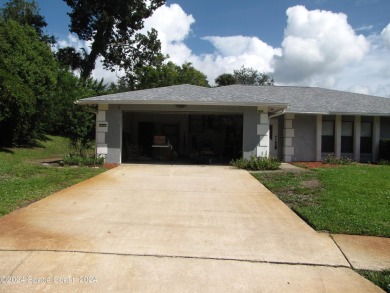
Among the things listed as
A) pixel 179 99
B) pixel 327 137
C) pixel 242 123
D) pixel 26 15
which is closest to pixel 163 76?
pixel 26 15

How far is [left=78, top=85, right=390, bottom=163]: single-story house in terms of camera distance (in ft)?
50.6

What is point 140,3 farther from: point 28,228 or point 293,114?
point 28,228

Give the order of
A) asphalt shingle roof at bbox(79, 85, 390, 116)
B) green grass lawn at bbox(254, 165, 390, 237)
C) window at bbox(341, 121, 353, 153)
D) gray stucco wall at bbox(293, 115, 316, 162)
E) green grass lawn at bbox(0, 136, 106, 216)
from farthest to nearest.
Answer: window at bbox(341, 121, 353, 153) < gray stucco wall at bbox(293, 115, 316, 162) < asphalt shingle roof at bbox(79, 85, 390, 116) < green grass lawn at bbox(0, 136, 106, 216) < green grass lawn at bbox(254, 165, 390, 237)

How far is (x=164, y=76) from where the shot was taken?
41156 mm

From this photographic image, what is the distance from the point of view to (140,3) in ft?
115

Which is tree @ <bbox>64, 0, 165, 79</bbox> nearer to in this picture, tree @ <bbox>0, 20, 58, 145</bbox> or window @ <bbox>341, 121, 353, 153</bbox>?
tree @ <bbox>0, 20, 58, 145</bbox>

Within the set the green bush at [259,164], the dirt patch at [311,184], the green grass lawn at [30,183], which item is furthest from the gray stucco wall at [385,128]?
the green grass lawn at [30,183]

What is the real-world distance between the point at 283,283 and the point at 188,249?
136 cm

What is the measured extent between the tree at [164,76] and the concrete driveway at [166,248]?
33685 mm

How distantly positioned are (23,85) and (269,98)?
1293 cm

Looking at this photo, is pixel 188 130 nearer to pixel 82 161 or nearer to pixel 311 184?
pixel 82 161

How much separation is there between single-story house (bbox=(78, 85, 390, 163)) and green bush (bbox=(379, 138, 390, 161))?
391 millimetres

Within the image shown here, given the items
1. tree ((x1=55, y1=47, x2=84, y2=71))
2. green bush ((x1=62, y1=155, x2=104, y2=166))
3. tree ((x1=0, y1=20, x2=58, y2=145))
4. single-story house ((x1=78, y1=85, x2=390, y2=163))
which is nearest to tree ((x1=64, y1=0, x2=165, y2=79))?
tree ((x1=55, y1=47, x2=84, y2=71))

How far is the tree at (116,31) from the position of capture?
3322 cm
